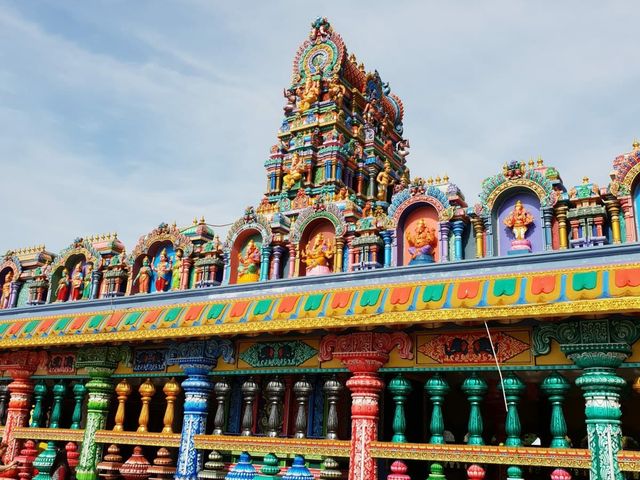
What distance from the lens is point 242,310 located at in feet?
41.5

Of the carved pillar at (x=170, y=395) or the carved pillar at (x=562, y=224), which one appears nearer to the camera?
the carved pillar at (x=562, y=224)

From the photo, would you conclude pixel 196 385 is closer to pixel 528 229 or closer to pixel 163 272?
pixel 163 272

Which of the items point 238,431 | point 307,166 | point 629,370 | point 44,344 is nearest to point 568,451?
point 629,370

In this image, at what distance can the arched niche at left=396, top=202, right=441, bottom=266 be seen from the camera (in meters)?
14.2

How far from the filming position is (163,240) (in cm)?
1753

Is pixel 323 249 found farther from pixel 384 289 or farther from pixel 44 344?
pixel 44 344

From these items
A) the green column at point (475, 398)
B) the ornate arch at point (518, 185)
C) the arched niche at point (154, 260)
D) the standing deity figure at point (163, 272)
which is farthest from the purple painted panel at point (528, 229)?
the standing deity figure at point (163, 272)

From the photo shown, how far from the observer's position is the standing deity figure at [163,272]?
56.0 ft

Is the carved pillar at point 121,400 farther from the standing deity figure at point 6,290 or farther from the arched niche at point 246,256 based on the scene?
the standing deity figure at point 6,290

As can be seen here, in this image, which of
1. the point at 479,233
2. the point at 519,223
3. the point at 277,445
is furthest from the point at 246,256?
the point at 519,223

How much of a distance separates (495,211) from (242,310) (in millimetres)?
5430

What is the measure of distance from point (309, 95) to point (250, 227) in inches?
340

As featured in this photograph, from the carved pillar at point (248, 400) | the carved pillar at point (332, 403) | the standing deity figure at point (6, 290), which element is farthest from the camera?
the standing deity figure at point (6, 290)

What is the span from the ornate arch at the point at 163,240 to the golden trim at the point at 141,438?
4.90m
